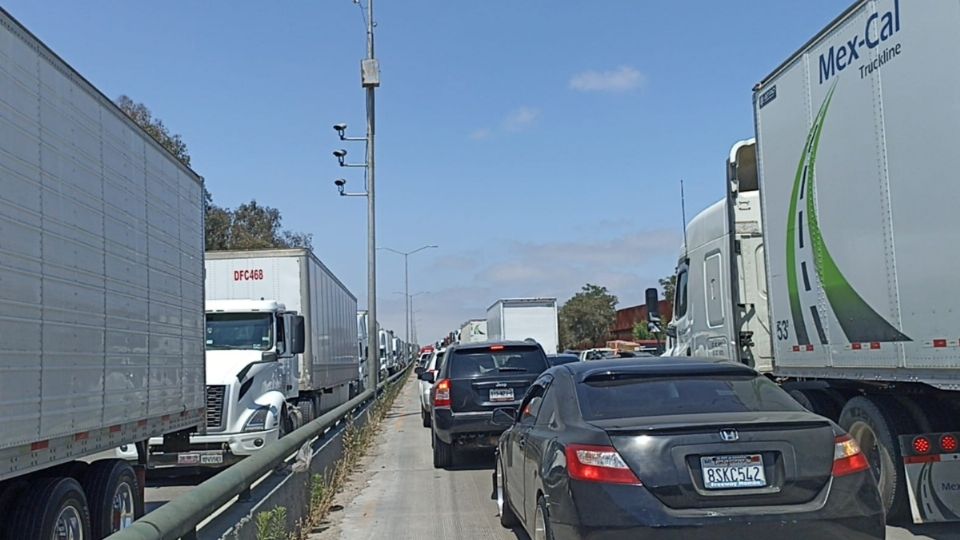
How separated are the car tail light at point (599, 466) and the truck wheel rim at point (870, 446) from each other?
3.07 metres

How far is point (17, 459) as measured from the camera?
5484 mm

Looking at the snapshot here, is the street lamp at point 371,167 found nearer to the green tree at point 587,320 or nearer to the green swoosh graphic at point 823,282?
the green swoosh graphic at point 823,282

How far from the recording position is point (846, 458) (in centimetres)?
554

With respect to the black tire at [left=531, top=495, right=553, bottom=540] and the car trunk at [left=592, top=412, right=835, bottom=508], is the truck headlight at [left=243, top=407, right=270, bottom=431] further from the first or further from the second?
the car trunk at [left=592, top=412, right=835, bottom=508]

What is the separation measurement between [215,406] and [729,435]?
881 cm

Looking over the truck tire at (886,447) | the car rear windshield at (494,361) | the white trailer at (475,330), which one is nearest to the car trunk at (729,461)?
the truck tire at (886,447)

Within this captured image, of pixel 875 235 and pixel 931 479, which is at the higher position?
pixel 875 235

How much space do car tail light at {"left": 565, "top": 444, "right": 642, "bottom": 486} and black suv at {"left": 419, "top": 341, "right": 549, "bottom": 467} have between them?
269 inches

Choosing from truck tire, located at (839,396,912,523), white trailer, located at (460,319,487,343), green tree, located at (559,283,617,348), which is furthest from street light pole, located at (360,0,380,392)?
green tree, located at (559,283,617,348)

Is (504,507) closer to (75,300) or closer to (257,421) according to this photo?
(75,300)

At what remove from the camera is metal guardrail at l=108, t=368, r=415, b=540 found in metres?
4.66

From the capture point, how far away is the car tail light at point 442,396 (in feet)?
41.9

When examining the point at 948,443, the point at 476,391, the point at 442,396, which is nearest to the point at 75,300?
the point at 948,443

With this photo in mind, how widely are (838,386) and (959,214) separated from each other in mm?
2888
